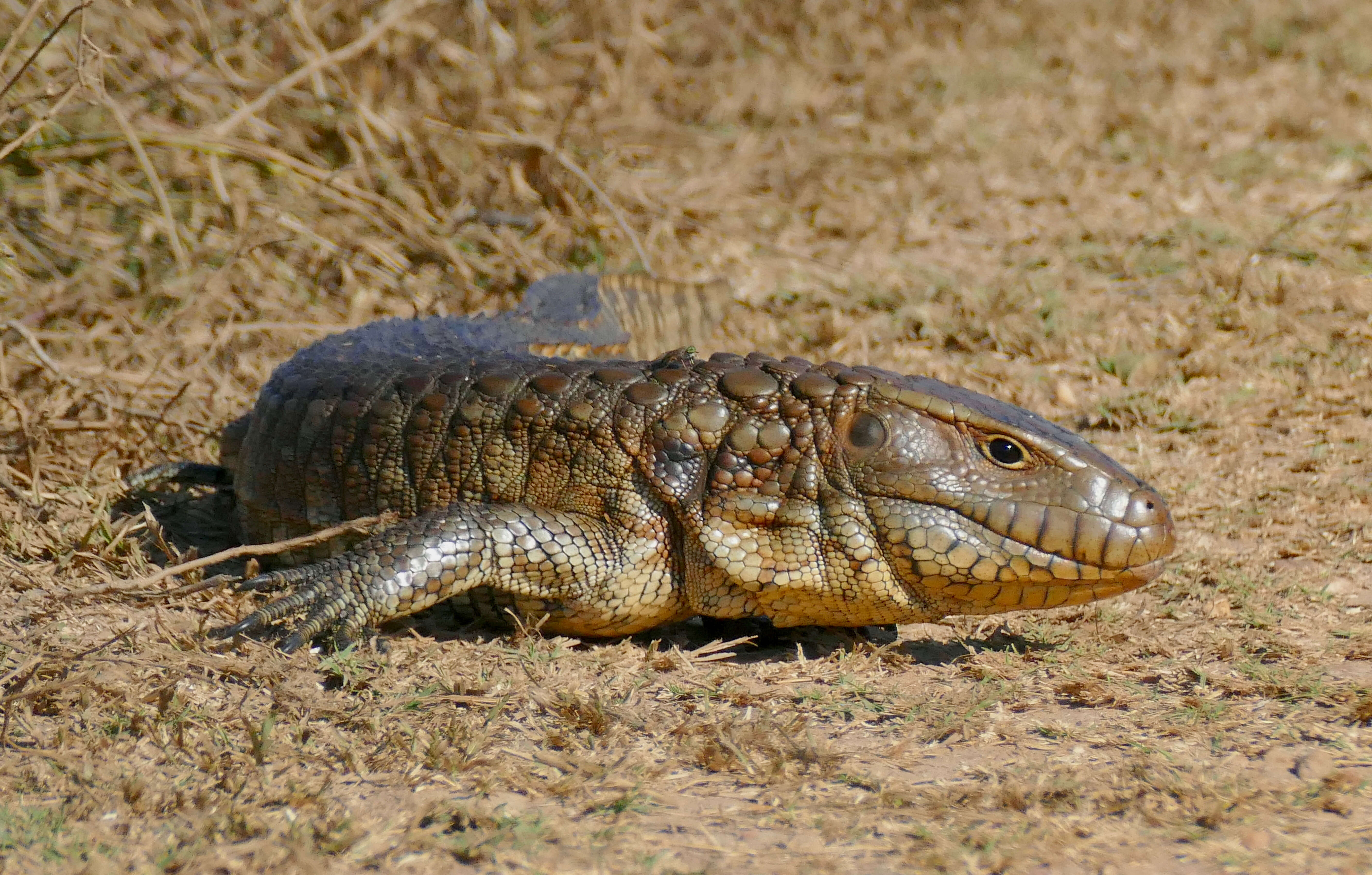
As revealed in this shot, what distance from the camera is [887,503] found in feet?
11.9

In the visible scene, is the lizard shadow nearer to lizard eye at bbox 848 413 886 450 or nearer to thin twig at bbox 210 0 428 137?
lizard eye at bbox 848 413 886 450

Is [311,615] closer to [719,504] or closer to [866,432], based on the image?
[719,504]

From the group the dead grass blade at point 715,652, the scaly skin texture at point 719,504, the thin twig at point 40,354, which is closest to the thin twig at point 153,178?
the thin twig at point 40,354

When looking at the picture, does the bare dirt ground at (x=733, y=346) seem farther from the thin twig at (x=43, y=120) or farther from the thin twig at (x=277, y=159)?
the thin twig at (x=43, y=120)

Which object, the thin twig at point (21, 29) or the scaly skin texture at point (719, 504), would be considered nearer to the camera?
the scaly skin texture at point (719, 504)

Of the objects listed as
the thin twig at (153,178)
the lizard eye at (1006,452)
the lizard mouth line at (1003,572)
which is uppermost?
the thin twig at (153,178)

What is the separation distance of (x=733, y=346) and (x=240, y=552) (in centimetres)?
344

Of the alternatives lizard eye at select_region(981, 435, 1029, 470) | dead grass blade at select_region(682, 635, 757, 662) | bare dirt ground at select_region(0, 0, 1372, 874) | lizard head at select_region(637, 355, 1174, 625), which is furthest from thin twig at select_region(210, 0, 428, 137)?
lizard eye at select_region(981, 435, 1029, 470)

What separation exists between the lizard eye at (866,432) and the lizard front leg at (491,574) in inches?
25.4

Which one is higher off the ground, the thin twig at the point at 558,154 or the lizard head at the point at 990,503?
the thin twig at the point at 558,154

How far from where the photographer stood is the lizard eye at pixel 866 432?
3689 millimetres

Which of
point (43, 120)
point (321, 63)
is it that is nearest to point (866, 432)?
point (43, 120)

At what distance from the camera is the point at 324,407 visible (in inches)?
171

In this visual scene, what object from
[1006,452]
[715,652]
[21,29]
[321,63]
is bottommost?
[715,652]
